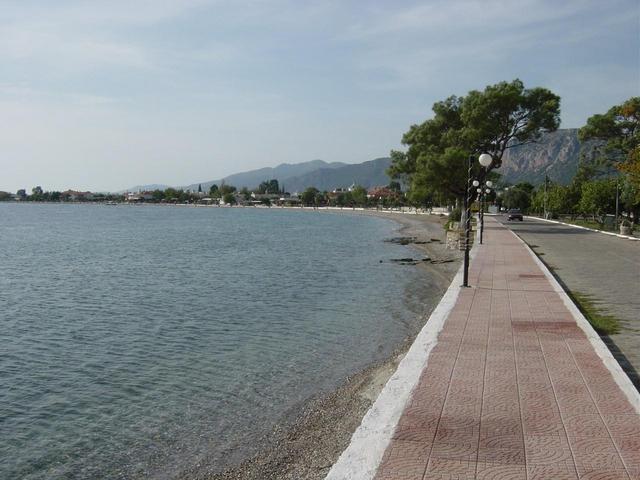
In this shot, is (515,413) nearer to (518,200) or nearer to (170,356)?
(170,356)

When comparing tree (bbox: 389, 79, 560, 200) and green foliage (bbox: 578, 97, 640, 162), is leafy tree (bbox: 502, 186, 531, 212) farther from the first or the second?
tree (bbox: 389, 79, 560, 200)

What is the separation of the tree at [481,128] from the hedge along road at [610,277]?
13.4m

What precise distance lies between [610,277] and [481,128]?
2852 cm

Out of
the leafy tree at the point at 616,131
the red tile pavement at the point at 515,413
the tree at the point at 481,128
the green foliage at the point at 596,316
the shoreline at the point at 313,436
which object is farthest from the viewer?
the leafy tree at the point at 616,131

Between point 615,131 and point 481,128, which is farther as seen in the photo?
point 615,131

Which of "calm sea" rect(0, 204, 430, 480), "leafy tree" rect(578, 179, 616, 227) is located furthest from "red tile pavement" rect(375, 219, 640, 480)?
"leafy tree" rect(578, 179, 616, 227)

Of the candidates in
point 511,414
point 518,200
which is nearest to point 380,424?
point 511,414

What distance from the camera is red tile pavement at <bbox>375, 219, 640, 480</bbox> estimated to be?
16.4 ft

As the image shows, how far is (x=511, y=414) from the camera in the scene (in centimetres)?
615

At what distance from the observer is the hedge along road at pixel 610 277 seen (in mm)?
9719

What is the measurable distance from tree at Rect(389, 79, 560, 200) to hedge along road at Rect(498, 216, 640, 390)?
13390 mm

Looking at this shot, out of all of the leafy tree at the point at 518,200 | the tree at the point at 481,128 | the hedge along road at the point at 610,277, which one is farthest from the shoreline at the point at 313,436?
the leafy tree at the point at 518,200

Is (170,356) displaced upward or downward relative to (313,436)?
downward

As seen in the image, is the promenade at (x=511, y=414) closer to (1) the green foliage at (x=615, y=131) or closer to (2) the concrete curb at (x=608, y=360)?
(2) the concrete curb at (x=608, y=360)
